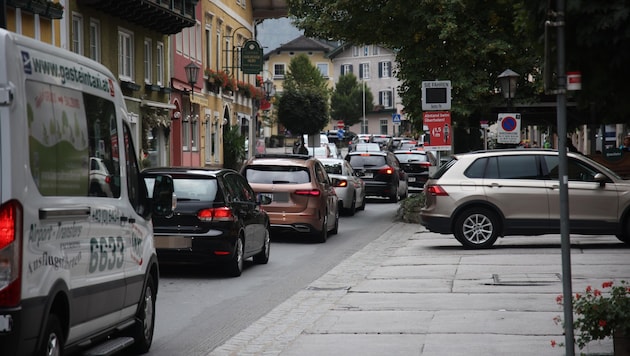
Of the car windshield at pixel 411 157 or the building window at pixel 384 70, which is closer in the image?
the car windshield at pixel 411 157

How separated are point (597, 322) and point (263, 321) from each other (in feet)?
13.8

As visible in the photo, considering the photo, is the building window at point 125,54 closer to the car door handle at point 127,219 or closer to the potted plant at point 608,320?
the car door handle at point 127,219

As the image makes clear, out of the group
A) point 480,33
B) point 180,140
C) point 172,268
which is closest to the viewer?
point 172,268

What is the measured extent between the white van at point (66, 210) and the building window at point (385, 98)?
132 metres

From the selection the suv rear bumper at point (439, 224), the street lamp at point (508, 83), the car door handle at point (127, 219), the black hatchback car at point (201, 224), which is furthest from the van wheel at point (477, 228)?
the car door handle at point (127, 219)

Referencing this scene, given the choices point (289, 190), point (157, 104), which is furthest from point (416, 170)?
point (289, 190)

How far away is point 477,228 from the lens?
64.0 feet

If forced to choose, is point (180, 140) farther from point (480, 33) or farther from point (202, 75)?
point (480, 33)

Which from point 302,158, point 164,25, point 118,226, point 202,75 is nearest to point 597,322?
point 118,226

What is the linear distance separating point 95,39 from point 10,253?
86.5ft

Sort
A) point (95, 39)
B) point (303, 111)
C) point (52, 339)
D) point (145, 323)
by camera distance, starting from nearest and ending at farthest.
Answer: point (52, 339)
point (145, 323)
point (95, 39)
point (303, 111)

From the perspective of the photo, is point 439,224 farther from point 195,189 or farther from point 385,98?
point 385,98

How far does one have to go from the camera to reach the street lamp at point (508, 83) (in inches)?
1147

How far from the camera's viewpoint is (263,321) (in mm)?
11914
